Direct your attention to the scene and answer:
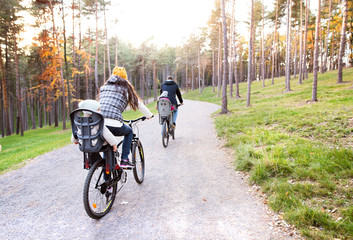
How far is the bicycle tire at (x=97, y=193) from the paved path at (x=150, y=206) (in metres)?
0.16

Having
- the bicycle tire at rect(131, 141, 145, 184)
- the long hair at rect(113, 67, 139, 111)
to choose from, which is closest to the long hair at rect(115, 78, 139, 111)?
the long hair at rect(113, 67, 139, 111)

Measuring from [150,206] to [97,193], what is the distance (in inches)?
36.8

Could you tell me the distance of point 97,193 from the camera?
312 centimetres

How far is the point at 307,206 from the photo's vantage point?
2.98 meters

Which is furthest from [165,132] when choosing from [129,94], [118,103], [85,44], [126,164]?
[85,44]

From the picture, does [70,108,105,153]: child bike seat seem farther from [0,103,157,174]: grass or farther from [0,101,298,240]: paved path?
[0,103,157,174]: grass

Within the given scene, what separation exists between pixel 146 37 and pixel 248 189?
35.2 meters

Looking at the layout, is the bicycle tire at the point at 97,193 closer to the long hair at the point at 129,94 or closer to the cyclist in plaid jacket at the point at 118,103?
the cyclist in plaid jacket at the point at 118,103

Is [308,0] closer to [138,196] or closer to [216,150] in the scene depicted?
[216,150]

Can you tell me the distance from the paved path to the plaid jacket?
1.62m

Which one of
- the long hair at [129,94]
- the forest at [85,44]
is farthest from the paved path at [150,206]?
the forest at [85,44]

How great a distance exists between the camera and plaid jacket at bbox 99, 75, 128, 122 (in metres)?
3.38

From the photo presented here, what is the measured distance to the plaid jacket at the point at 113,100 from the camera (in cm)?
338

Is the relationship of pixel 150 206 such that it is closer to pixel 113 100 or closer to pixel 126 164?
pixel 126 164
